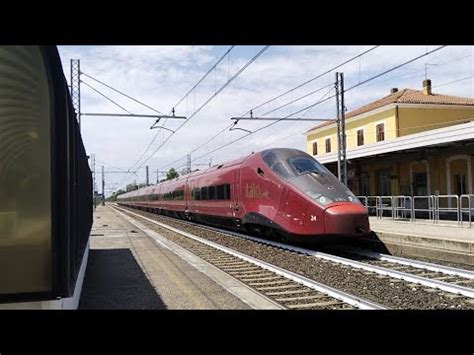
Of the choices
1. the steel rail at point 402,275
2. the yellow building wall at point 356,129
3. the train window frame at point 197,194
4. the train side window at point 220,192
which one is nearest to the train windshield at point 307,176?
the steel rail at point 402,275

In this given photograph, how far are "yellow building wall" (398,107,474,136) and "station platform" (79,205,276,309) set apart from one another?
2851 centimetres

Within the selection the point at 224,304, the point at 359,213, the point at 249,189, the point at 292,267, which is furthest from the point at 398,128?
the point at 224,304

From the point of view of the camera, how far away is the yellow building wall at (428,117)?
3747cm

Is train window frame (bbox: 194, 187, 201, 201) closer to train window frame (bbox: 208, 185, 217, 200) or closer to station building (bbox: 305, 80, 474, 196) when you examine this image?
train window frame (bbox: 208, 185, 217, 200)

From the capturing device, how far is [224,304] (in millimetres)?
7117

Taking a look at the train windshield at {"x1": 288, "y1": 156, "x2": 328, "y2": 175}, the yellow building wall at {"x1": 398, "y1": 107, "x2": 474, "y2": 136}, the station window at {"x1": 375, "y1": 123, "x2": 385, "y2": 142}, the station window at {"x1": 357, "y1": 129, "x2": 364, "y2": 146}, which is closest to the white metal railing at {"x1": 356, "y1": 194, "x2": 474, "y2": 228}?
the train windshield at {"x1": 288, "y1": 156, "x2": 328, "y2": 175}

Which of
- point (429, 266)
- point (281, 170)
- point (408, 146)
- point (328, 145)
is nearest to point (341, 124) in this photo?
point (408, 146)

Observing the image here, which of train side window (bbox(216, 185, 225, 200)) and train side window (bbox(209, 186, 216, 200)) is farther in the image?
train side window (bbox(209, 186, 216, 200))

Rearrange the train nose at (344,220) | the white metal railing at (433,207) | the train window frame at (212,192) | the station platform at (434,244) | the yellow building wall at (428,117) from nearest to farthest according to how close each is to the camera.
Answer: the station platform at (434,244), the train nose at (344,220), the white metal railing at (433,207), the train window frame at (212,192), the yellow building wall at (428,117)

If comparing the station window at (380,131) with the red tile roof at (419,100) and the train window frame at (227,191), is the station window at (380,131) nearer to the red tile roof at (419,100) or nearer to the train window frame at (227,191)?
the red tile roof at (419,100)

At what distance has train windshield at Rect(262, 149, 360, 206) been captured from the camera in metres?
13.2
